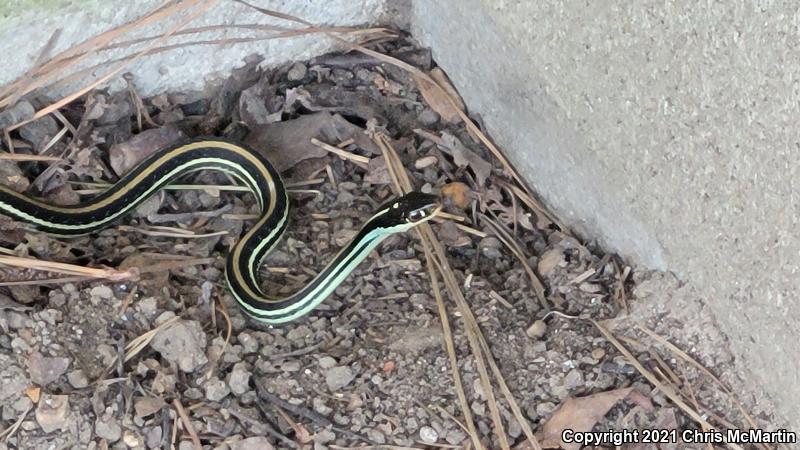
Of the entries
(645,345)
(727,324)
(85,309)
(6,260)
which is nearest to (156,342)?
(85,309)

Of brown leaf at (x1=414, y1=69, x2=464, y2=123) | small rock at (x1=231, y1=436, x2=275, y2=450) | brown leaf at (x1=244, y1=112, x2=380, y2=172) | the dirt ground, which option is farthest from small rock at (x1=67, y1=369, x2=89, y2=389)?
brown leaf at (x1=414, y1=69, x2=464, y2=123)

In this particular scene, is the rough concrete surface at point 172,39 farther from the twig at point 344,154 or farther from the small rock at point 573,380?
the small rock at point 573,380

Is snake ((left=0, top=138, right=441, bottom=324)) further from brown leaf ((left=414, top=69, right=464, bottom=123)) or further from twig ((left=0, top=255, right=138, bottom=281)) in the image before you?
brown leaf ((left=414, top=69, right=464, bottom=123))

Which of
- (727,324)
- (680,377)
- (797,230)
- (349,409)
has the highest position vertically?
(797,230)

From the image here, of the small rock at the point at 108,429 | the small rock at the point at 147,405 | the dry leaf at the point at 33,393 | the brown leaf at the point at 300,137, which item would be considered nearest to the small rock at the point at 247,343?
the small rock at the point at 147,405

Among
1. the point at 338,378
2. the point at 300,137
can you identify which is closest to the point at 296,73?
the point at 300,137

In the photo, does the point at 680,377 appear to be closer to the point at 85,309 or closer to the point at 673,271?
the point at 673,271
